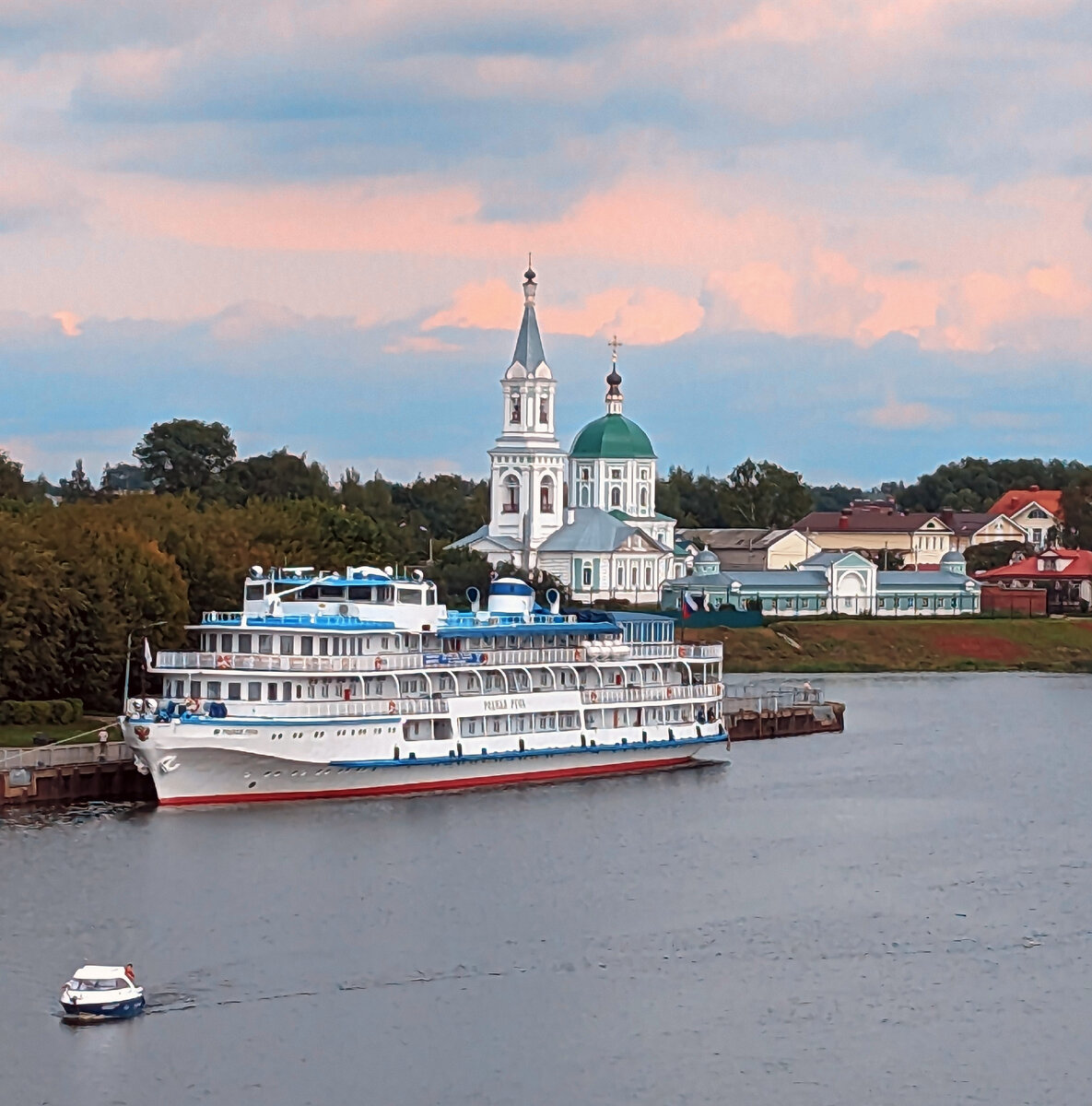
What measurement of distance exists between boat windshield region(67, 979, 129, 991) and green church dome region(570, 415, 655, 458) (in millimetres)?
143463

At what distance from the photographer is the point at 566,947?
54.3 metres

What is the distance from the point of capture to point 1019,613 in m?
176

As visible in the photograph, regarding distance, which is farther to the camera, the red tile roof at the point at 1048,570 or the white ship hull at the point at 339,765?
the red tile roof at the point at 1048,570

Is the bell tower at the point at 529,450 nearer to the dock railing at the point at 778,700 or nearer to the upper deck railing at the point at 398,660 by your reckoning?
the dock railing at the point at 778,700

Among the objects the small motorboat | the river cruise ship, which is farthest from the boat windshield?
the river cruise ship

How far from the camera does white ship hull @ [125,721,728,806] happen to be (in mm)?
69562

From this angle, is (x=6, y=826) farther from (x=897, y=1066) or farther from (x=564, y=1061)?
(x=897, y=1066)

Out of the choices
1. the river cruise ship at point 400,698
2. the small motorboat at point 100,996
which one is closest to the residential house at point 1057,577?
the river cruise ship at point 400,698

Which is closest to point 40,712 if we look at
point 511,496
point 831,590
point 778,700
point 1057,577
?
point 778,700

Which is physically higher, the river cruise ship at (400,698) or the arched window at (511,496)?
the arched window at (511,496)

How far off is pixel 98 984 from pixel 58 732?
111 ft

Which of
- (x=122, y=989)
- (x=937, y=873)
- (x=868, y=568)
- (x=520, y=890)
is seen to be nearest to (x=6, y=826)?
(x=520, y=890)

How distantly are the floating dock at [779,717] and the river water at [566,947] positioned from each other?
741 inches

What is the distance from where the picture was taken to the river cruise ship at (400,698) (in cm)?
7050
